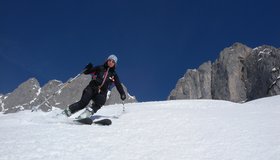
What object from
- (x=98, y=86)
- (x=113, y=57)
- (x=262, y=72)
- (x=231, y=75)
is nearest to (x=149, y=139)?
(x=98, y=86)

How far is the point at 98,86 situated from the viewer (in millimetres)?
11742

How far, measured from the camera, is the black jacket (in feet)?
38.7

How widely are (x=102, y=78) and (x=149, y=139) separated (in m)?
4.59

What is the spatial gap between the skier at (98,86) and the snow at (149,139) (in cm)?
118

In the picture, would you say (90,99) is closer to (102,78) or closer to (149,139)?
(102,78)

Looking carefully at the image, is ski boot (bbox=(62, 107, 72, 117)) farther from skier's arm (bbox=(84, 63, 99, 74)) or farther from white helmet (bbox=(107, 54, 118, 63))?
white helmet (bbox=(107, 54, 118, 63))

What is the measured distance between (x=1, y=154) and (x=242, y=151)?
4.10m

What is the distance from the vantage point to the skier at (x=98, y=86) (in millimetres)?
11399

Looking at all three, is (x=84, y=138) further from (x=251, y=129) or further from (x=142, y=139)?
(x=251, y=129)

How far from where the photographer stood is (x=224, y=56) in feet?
640

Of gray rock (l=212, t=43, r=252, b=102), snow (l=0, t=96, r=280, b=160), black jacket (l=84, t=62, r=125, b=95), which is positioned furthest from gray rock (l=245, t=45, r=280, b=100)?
snow (l=0, t=96, r=280, b=160)

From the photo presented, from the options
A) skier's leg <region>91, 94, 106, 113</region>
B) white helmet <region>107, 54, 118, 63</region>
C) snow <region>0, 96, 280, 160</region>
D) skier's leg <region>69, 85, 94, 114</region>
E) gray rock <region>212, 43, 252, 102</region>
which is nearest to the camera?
snow <region>0, 96, 280, 160</region>

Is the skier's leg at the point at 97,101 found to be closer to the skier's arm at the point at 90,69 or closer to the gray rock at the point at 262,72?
the skier's arm at the point at 90,69

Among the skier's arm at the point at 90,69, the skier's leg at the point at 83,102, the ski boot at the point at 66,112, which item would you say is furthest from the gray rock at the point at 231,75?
the ski boot at the point at 66,112
